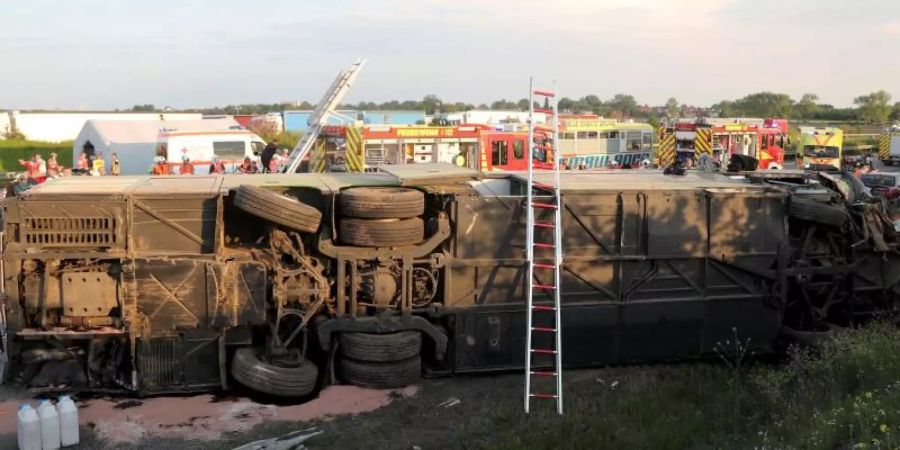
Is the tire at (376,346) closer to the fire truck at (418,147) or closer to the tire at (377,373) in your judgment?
the tire at (377,373)

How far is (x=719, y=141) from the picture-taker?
32500 millimetres

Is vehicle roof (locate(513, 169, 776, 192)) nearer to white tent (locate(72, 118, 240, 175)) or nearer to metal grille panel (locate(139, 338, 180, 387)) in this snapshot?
metal grille panel (locate(139, 338, 180, 387))

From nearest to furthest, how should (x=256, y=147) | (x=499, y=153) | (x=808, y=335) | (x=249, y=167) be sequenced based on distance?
(x=808, y=335), (x=249, y=167), (x=499, y=153), (x=256, y=147)

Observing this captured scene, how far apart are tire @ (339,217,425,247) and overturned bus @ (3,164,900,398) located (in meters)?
0.02

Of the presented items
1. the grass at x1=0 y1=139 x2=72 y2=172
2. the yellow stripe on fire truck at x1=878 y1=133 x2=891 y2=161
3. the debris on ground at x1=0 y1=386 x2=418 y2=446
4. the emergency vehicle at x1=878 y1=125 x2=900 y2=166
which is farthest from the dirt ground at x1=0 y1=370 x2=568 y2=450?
the yellow stripe on fire truck at x1=878 y1=133 x2=891 y2=161

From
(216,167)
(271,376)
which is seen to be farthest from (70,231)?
(216,167)

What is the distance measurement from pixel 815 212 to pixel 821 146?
29.7m

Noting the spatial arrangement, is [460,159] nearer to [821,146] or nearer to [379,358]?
[379,358]

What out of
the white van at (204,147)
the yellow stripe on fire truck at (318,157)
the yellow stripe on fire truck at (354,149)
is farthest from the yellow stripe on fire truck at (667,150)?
the white van at (204,147)

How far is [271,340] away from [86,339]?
1.81 m

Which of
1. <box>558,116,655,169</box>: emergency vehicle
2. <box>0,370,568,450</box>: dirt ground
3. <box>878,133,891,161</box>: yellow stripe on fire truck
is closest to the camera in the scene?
<box>0,370,568,450</box>: dirt ground

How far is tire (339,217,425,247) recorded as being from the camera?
27.6ft

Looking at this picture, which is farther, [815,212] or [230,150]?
[230,150]

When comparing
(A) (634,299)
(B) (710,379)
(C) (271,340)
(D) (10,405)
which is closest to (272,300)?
(C) (271,340)
